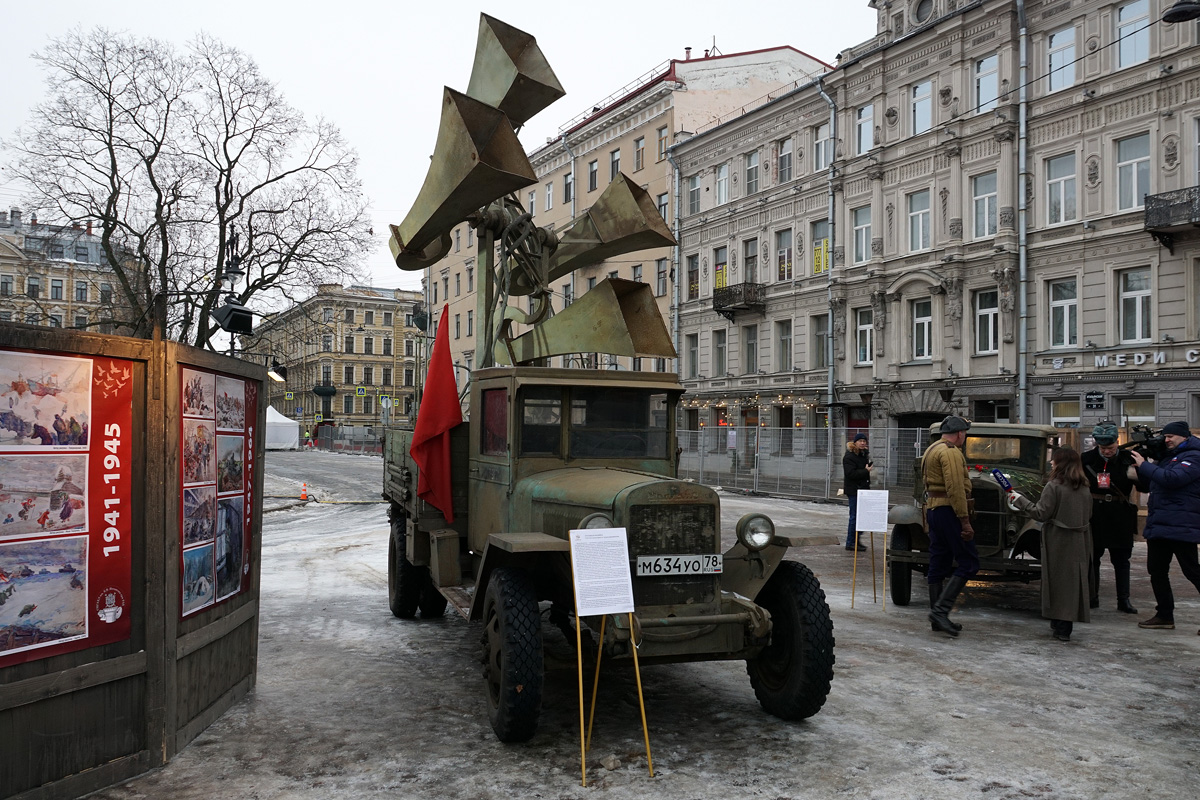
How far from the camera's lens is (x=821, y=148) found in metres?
32.3

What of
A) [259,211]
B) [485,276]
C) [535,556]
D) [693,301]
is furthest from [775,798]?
[693,301]

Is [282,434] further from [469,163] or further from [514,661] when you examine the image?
[514,661]

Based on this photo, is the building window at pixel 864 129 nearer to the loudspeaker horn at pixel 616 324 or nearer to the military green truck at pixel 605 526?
the loudspeaker horn at pixel 616 324

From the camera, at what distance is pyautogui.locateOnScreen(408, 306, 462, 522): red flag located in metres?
7.51

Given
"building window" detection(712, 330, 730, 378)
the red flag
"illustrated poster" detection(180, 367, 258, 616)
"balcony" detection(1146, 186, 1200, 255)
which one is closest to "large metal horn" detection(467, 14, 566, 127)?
the red flag

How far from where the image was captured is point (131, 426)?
4.75m

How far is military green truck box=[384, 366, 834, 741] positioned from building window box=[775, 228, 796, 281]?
27.4 meters

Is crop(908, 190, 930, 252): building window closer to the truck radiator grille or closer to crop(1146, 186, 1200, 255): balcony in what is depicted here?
crop(1146, 186, 1200, 255): balcony

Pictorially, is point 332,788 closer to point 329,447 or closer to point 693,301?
point 693,301

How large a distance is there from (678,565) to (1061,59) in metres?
25.0

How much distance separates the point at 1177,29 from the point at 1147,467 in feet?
63.8

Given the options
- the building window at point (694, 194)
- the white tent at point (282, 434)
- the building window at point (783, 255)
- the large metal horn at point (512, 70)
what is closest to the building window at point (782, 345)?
the building window at point (783, 255)

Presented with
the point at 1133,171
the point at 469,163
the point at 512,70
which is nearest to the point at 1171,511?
the point at 469,163

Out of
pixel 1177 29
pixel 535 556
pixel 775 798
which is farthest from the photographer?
pixel 1177 29
